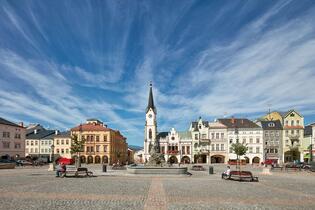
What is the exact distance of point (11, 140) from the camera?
237 ft

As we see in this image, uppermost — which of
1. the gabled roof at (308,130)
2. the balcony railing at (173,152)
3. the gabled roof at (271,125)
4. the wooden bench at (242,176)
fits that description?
the gabled roof at (271,125)

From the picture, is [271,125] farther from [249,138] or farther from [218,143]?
[218,143]

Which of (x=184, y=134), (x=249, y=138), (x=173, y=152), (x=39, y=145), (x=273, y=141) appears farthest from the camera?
(x=39, y=145)

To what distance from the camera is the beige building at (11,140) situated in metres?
69.1

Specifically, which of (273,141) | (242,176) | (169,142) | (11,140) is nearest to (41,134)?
(11,140)

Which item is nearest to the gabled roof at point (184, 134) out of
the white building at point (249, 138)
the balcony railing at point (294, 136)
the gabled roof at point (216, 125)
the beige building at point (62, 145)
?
the gabled roof at point (216, 125)

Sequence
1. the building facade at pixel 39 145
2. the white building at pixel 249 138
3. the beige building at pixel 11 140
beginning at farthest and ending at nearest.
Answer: the building facade at pixel 39 145 < the white building at pixel 249 138 < the beige building at pixel 11 140

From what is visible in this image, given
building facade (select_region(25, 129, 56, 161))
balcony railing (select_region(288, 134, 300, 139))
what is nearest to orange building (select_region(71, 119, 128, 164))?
building facade (select_region(25, 129, 56, 161))

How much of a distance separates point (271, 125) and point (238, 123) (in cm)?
834

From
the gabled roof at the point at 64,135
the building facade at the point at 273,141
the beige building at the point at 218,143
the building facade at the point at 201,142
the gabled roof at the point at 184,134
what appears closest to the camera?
the building facade at the point at 273,141

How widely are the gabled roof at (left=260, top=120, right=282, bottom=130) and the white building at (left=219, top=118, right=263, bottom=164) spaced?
136cm

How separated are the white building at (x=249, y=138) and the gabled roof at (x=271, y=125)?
4.47 feet

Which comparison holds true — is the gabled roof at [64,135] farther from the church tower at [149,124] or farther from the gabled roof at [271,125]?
the gabled roof at [271,125]

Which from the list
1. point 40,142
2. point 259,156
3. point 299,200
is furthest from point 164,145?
point 299,200
